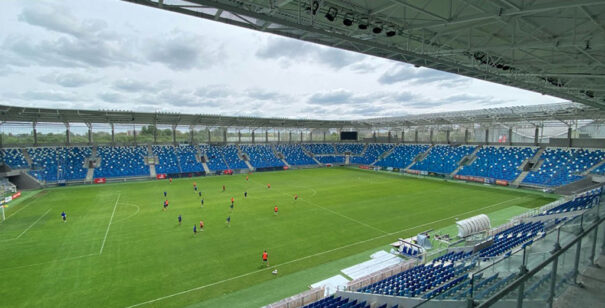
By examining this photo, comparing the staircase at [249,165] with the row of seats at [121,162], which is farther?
the staircase at [249,165]

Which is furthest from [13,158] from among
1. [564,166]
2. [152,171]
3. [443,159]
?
[564,166]

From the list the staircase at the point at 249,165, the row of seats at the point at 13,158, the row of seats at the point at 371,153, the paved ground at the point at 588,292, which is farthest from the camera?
the row of seats at the point at 371,153

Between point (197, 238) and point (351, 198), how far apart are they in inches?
717

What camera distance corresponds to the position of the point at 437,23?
9555mm

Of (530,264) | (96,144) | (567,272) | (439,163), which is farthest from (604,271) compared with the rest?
(96,144)

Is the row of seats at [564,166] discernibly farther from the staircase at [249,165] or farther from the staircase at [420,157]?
Result: the staircase at [249,165]

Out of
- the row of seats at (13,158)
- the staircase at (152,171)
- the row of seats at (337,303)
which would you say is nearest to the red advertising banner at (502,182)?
the row of seats at (337,303)

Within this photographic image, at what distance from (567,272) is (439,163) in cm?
5096

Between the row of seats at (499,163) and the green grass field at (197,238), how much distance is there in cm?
713

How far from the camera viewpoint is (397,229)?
2142cm

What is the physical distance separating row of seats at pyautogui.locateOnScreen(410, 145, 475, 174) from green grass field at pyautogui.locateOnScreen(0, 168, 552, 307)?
1321 cm

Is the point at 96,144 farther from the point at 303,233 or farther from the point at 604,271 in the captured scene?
the point at 604,271

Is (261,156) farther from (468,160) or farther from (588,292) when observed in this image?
(588,292)

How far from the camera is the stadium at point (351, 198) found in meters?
8.54
